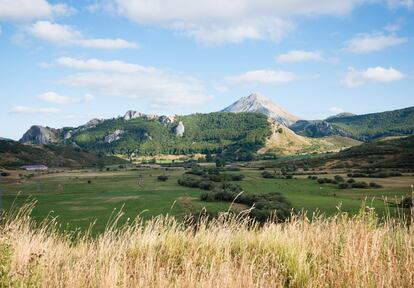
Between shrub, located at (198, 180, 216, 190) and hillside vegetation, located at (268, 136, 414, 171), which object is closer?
shrub, located at (198, 180, 216, 190)

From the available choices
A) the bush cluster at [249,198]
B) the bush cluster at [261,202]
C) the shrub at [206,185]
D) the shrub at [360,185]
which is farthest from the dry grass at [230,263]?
the shrub at [360,185]

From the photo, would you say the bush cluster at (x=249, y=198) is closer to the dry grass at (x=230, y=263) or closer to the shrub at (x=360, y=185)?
the dry grass at (x=230, y=263)

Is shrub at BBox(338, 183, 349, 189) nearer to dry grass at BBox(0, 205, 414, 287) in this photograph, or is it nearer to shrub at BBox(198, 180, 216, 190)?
shrub at BBox(198, 180, 216, 190)

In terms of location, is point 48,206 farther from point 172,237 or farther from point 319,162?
point 319,162

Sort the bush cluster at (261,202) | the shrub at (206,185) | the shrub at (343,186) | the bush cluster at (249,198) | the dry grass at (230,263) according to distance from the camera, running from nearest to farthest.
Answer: the dry grass at (230,263) → the bush cluster at (261,202) → the bush cluster at (249,198) → the shrub at (206,185) → the shrub at (343,186)

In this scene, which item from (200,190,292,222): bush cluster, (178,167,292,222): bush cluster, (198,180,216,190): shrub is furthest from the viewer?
(198,180,216,190): shrub

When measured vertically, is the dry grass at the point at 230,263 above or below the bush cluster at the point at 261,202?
above

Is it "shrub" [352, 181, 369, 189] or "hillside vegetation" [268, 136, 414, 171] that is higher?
"hillside vegetation" [268, 136, 414, 171]

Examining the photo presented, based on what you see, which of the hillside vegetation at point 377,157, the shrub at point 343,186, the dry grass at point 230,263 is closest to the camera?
the dry grass at point 230,263

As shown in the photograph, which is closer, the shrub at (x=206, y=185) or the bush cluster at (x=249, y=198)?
the bush cluster at (x=249, y=198)

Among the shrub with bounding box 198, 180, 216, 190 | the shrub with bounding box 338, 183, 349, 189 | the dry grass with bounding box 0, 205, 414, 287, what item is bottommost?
the shrub with bounding box 338, 183, 349, 189

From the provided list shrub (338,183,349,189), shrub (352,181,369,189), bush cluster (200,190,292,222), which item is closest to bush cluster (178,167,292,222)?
bush cluster (200,190,292,222)

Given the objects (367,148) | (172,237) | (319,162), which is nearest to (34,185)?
(172,237)

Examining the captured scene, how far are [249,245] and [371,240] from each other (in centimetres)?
289
